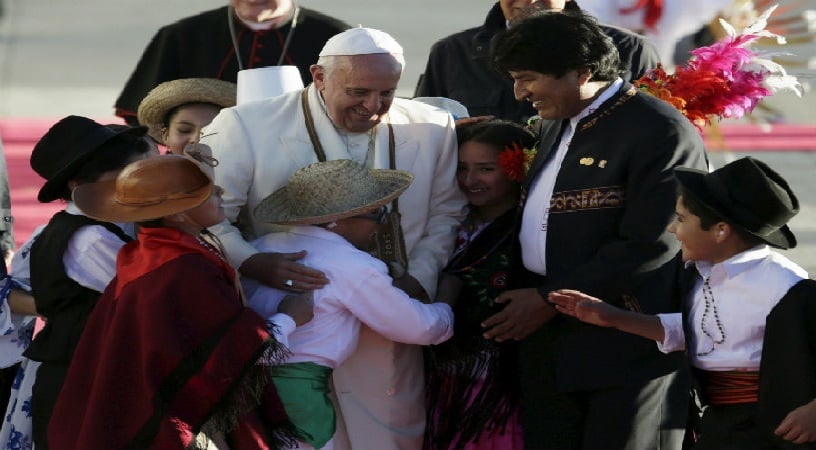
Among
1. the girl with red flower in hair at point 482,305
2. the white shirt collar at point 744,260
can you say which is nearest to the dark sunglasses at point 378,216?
the girl with red flower in hair at point 482,305

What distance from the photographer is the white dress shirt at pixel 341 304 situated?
4.41 metres

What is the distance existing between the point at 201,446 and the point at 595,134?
1559mm

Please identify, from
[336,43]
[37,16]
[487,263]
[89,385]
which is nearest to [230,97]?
[336,43]

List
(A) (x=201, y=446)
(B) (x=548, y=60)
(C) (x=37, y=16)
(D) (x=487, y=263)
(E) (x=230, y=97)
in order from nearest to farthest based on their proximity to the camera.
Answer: (A) (x=201, y=446) < (B) (x=548, y=60) < (D) (x=487, y=263) < (E) (x=230, y=97) < (C) (x=37, y=16)

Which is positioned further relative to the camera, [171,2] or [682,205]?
[171,2]

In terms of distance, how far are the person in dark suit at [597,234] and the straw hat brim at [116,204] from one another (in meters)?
1.13

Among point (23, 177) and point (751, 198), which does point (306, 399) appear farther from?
point (23, 177)

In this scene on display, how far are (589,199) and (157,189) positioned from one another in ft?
4.43

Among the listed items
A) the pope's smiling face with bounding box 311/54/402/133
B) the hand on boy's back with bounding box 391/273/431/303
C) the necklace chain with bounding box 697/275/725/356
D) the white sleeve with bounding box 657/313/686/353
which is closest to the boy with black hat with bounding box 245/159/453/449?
the hand on boy's back with bounding box 391/273/431/303

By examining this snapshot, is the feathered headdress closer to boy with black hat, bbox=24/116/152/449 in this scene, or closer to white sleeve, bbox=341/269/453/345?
white sleeve, bbox=341/269/453/345

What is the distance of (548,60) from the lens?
4.38 meters

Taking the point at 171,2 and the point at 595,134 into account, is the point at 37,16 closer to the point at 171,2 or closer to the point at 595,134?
the point at 171,2

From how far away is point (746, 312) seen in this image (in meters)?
3.92

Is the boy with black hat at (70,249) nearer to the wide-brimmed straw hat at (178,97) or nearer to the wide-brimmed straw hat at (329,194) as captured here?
the wide-brimmed straw hat at (329,194)
